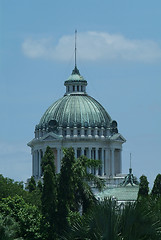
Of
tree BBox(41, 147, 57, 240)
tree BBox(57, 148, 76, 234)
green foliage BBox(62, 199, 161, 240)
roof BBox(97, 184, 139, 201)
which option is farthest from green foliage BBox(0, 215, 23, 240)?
roof BBox(97, 184, 139, 201)

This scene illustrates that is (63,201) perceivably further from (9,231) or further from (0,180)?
(0,180)

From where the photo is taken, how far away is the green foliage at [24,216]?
92.9 m

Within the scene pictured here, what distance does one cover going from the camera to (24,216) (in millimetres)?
95438

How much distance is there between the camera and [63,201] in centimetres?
9688

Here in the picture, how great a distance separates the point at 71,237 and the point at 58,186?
23582 millimetres

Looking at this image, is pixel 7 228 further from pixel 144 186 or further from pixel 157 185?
pixel 144 186

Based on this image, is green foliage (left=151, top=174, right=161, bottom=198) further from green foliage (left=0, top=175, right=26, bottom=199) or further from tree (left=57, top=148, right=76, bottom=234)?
tree (left=57, top=148, right=76, bottom=234)

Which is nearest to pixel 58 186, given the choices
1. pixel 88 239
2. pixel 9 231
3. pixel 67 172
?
pixel 67 172

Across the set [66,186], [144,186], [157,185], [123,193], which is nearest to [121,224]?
[66,186]

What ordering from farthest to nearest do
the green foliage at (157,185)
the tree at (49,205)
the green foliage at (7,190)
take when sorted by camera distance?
the green foliage at (157,185)
the green foliage at (7,190)
the tree at (49,205)

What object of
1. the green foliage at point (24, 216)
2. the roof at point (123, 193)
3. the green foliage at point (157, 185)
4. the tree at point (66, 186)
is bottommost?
the green foliage at point (24, 216)

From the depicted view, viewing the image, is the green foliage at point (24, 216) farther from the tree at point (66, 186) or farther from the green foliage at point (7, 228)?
the green foliage at point (7, 228)

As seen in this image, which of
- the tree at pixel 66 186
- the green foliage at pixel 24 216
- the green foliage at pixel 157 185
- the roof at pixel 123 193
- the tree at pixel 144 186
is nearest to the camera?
the green foliage at pixel 24 216

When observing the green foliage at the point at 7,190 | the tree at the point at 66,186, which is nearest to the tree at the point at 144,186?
the green foliage at the point at 7,190
